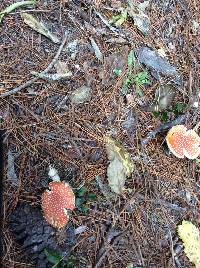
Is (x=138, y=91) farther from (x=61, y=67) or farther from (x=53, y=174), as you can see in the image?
(x=53, y=174)

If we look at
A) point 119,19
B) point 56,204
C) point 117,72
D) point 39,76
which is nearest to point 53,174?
point 56,204

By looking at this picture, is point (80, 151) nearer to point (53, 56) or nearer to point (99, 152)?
point (99, 152)

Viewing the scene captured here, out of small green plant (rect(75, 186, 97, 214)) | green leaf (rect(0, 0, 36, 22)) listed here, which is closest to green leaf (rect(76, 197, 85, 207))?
small green plant (rect(75, 186, 97, 214))

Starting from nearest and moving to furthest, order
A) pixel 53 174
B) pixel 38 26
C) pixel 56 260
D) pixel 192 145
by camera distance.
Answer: pixel 56 260
pixel 53 174
pixel 38 26
pixel 192 145

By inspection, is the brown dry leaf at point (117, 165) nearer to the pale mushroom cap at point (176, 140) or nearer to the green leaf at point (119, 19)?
the pale mushroom cap at point (176, 140)

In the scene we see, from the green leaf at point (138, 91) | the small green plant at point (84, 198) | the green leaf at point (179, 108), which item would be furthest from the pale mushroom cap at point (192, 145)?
the small green plant at point (84, 198)

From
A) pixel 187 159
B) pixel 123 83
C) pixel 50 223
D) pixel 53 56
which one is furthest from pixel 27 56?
pixel 187 159
